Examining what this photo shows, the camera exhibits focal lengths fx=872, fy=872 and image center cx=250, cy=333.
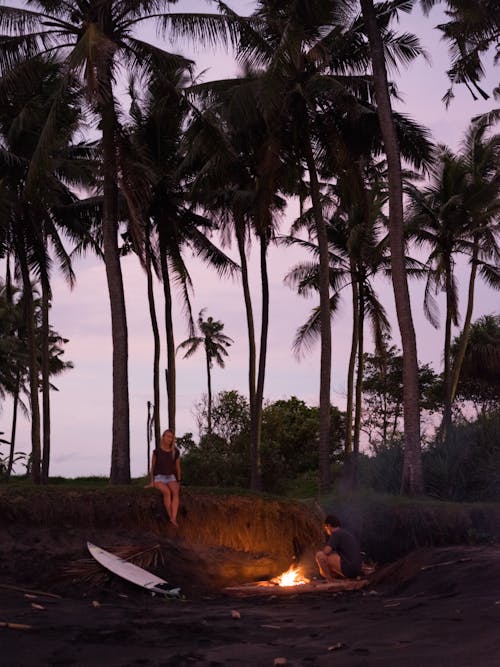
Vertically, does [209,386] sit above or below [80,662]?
above

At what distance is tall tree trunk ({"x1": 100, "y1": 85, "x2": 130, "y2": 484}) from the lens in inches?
746

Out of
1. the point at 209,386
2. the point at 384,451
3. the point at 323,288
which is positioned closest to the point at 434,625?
the point at 384,451

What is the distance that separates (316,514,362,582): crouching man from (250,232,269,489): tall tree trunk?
14.6 metres

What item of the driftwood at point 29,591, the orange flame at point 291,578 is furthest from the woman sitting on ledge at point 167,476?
the driftwood at point 29,591

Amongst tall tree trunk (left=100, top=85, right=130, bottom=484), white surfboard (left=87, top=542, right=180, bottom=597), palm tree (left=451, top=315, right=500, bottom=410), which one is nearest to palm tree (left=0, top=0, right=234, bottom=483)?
tall tree trunk (left=100, top=85, right=130, bottom=484)

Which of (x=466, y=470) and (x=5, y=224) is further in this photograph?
(x=5, y=224)

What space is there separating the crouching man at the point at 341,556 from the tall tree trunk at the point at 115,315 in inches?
251

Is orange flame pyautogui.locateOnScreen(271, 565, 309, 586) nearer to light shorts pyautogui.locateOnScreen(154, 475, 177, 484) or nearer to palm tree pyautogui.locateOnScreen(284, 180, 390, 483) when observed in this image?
light shorts pyautogui.locateOnScreen(154, 475, 177, 484)

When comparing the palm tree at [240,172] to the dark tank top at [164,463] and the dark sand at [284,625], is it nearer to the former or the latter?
the dark tank top at [164,463]

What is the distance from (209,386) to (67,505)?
41.5 metres

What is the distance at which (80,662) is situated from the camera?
705cm

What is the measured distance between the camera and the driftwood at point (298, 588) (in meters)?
13.3

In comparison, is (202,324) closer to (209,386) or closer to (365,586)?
(209,386)

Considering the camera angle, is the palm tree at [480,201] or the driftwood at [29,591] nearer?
the driftwood at [29,591]
